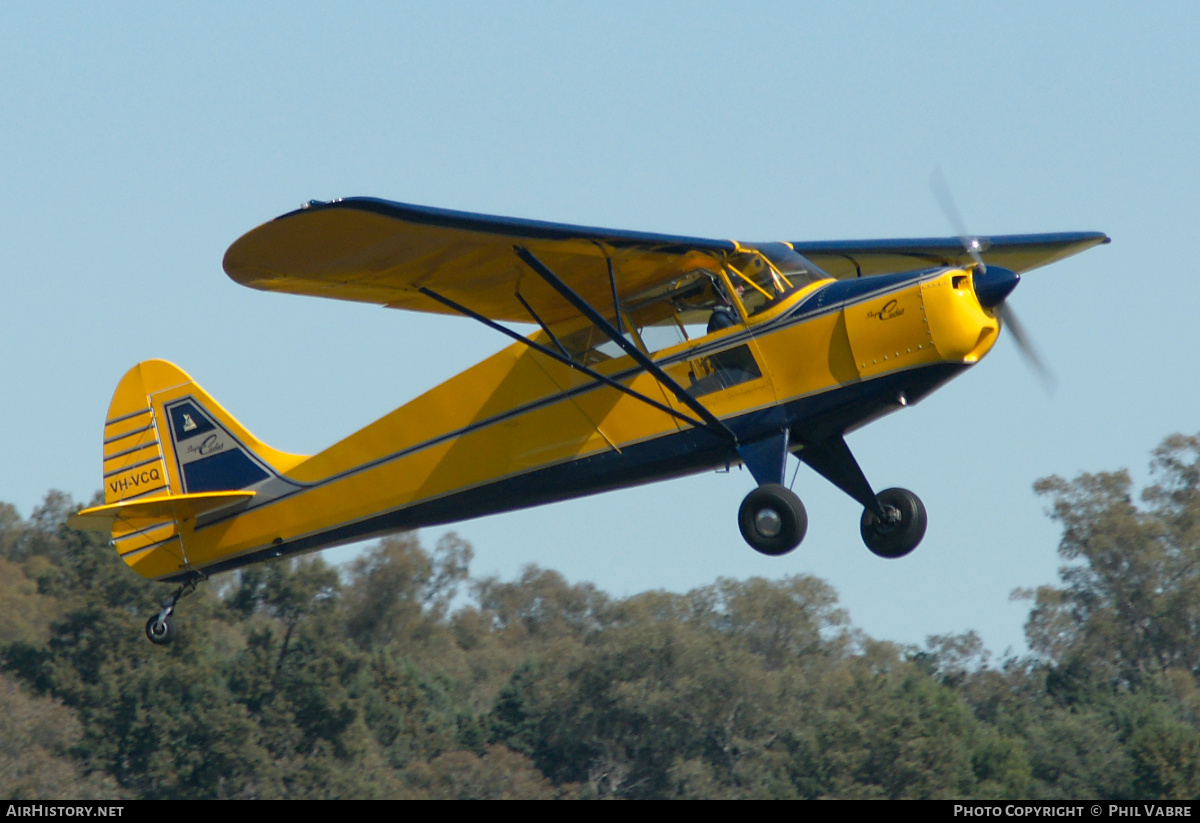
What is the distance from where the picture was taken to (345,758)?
37250 mm

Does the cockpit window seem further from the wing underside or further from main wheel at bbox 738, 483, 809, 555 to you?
main wheel at bbox 738, 483, 809, 555

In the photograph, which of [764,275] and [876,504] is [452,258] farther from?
[876,504]

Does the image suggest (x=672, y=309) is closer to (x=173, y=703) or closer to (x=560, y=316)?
(x=560, y=316)

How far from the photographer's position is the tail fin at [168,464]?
14758 millimetres

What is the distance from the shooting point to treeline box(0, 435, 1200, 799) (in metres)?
32.5

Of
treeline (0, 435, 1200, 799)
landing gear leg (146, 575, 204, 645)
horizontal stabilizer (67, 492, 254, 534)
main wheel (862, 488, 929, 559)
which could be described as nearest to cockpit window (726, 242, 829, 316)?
main wheel (862, 488, 929, 559)

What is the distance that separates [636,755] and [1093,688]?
1182 cm

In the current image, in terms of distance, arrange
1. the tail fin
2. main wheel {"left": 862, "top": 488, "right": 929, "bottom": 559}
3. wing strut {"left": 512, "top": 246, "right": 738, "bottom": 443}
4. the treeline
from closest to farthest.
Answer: wing strut {"left": 512, "top": 246, "right": 738, "bottom": 443}
main wheel {"left": 862, "top": 488, "right": 929, "bottom": 559}
the tail fin
the treeline

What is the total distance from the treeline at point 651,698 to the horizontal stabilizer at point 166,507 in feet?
65.5

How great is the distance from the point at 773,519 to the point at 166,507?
237 inches

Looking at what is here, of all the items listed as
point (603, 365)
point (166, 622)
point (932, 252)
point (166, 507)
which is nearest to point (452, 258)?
point (603, 365)

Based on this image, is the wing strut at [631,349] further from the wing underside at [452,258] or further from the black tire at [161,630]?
the black tire at [161,630]

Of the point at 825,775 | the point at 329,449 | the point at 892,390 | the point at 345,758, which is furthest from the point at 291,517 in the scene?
the point at 345,758

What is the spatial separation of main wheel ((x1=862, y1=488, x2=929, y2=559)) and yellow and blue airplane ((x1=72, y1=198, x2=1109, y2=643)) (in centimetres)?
2
